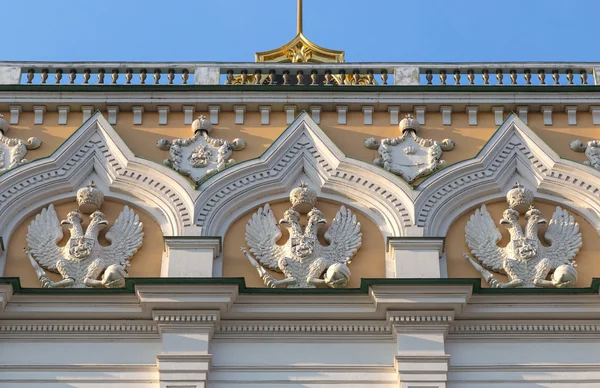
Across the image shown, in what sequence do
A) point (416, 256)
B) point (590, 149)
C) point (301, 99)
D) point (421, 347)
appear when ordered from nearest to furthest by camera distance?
1. point (421, 347)
2. point (416, 256)
3. point (590, 149)
4. point (301, 99)

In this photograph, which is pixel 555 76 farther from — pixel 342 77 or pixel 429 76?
pixel 342 77

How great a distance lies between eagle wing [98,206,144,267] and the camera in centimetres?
1594

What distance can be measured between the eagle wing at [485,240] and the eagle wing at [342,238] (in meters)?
1.10

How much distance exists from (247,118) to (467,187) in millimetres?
2435

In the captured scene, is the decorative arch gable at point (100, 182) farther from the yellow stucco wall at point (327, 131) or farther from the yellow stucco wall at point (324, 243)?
the yellow stucco wall at point (324, 243)

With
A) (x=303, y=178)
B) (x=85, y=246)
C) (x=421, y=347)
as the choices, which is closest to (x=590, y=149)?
(x=303, y=178)

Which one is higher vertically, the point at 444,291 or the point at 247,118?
the point at 247,118

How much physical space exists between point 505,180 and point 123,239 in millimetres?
3879

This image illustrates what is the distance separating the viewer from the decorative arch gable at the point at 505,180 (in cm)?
1631

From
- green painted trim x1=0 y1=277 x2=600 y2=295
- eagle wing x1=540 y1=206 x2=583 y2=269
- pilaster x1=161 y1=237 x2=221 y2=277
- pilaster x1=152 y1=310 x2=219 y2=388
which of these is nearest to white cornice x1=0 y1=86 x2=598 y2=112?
eagle wing x1=540 y1=206 x2=583 y2=269

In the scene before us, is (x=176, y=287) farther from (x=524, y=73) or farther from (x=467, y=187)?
(x=524, y=73)

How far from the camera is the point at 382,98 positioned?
1717 centimetres

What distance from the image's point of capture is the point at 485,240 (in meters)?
16.1

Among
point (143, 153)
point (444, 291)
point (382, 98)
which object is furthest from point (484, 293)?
point (143, 153)
